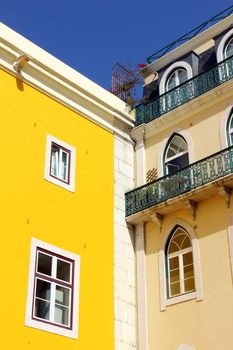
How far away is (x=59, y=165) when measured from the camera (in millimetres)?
13977

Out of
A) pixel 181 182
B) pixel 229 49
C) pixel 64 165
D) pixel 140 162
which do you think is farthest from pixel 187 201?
pixel 229 49

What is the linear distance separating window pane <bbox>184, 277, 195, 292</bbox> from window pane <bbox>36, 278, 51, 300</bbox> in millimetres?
2941

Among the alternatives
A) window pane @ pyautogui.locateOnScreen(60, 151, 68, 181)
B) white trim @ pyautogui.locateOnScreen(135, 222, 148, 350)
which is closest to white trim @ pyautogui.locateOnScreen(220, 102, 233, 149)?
white trim @ pyautogui.locateOnScreen(135, 222, 148, 350)

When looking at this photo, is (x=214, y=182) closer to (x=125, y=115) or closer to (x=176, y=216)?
(x=176, y=216)

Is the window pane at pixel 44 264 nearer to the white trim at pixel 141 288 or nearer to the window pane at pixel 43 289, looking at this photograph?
the window pane at pixel 43 289

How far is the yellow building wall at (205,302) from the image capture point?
1229 centimetres

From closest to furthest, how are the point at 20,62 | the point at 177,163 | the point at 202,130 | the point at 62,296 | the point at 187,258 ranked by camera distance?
the point at 62,296 < the point at 187,258 < the point at 20,62 < the point at 202,130 < the point at 177,163

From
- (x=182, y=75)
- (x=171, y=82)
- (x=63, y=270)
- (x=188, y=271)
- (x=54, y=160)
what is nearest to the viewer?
(x=63, y=270)

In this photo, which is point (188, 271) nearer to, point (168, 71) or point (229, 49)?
point (229, 49)

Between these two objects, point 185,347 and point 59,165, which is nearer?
point 185,347

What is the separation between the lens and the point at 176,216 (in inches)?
557

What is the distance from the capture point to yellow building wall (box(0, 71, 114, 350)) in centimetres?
1162

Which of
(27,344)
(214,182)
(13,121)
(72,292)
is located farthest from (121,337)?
(13,121)

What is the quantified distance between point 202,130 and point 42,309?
560 centimetres
